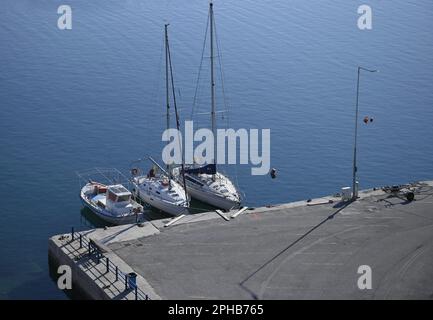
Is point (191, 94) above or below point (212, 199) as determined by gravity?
above

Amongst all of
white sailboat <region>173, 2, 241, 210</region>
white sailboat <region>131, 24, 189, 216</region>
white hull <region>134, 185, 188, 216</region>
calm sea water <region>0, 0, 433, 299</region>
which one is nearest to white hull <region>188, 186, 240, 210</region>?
white sailboat <region>173, 2, 241, 210</region>

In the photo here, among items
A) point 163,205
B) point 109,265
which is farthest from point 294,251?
point 163,205

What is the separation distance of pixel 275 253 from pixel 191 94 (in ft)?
155

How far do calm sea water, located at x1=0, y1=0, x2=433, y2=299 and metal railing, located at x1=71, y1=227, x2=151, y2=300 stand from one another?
13.3 ft

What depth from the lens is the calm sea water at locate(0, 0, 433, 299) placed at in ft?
228

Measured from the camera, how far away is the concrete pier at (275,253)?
4238 centimetres

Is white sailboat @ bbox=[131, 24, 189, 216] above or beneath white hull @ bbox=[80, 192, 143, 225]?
above

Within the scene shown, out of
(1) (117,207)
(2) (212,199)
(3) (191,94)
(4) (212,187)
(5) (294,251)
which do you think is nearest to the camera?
(5) (294,251)

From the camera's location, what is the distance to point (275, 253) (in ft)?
156

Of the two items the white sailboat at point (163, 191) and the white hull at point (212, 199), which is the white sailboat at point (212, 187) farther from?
the white sailboat at point (163, 191)

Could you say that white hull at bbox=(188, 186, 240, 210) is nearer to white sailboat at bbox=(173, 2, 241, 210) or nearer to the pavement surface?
white sailboat at bbox=(173, 2, 241, 210)

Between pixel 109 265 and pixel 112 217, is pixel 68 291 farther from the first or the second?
pixel 112 217

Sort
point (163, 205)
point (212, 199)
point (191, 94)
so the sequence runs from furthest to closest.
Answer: point (191, 94)
point (212, 199)
point (163, 205)
